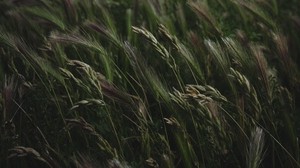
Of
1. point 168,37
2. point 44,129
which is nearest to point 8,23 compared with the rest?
point 44,129

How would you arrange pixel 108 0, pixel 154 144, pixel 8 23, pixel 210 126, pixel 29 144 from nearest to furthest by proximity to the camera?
pixel 210 126 < pixel 154 144 < pixel 29 144 < pixel 8 23 < pixel 108 0

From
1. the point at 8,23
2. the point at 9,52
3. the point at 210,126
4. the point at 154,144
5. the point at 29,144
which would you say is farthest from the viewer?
the point at 8,23

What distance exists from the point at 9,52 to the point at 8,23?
0.82 ft

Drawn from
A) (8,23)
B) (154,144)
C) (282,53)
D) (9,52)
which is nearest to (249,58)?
(282,53)

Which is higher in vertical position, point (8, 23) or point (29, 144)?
point (8, 23)

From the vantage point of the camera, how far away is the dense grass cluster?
3.91 ft

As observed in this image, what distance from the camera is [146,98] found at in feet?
4.42

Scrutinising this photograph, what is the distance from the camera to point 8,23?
1.86m

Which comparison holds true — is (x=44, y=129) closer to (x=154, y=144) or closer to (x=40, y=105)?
(x=40, y=105)

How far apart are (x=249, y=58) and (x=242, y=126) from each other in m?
0.23

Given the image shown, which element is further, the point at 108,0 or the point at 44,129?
the point at 108,0

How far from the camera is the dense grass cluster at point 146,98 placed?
1.19 metres

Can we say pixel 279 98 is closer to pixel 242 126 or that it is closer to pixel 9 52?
pixel 242 126

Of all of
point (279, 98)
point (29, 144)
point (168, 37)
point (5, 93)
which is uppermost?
point (168, 37)
